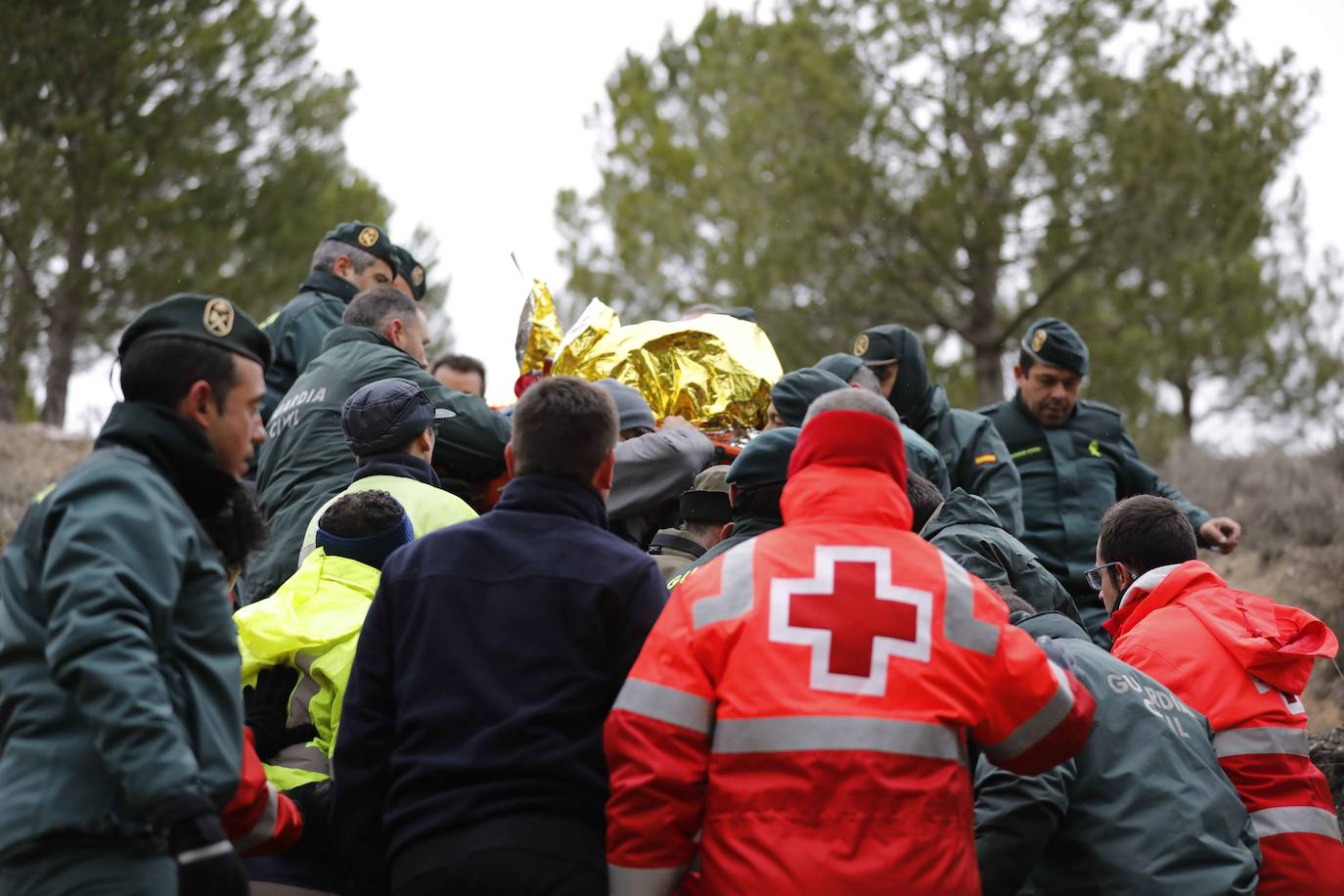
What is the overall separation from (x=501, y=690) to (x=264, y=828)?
65 cm

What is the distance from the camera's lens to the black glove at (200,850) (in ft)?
9.34

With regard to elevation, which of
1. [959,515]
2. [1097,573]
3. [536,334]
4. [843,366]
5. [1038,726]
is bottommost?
[1038,726]

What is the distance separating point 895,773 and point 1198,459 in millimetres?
14574

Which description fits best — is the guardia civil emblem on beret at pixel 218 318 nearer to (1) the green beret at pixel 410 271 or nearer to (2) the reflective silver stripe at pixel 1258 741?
(2) the reflective silver stripe at pixel 1258 741

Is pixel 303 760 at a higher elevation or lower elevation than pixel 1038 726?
lower

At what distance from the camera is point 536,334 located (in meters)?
7.62

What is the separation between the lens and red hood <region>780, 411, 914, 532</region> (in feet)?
11.7

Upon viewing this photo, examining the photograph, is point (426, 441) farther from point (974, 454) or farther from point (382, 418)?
point (974, 454)

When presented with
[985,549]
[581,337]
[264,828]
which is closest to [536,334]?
[581,337]

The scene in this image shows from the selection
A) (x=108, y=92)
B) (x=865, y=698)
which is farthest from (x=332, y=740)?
(x=108, y=92)

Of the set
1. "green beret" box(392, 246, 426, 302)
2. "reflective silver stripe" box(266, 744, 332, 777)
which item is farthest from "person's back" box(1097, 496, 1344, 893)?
"green beret" box(392, 246, 426, 302)

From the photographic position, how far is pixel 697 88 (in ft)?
74.1

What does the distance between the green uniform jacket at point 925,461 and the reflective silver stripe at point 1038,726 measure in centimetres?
251

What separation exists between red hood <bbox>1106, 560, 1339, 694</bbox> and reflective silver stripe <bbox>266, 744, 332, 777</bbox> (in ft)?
8.59
